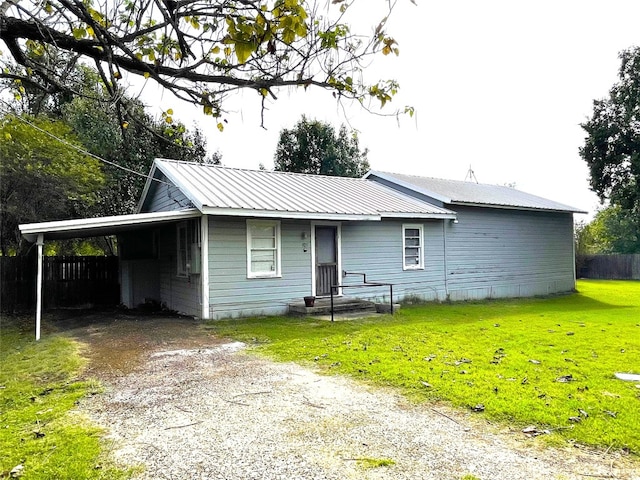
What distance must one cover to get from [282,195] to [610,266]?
2444 centimetres

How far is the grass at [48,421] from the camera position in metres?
3.24

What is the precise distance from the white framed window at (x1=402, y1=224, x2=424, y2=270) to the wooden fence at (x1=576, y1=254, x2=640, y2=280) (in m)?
19.2

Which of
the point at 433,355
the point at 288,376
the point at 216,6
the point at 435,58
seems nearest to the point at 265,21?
the point at 216,6

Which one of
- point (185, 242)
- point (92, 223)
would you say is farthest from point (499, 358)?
point (185, 242)

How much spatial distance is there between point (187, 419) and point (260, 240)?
7.59m

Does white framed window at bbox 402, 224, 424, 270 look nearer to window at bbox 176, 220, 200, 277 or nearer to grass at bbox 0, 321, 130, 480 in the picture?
window at bbox 176, 220, 200, 277

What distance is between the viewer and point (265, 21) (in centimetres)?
302

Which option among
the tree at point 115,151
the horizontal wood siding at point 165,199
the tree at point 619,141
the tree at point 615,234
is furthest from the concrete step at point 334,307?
the tree at point 615,234

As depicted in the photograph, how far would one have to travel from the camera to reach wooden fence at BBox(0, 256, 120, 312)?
1302cm

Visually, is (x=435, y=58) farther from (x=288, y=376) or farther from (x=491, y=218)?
(x=491, y=218)

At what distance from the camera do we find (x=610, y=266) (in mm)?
28172

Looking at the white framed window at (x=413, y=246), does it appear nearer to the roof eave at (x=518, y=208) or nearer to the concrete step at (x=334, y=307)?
the roof eave at (x=518, y=208)

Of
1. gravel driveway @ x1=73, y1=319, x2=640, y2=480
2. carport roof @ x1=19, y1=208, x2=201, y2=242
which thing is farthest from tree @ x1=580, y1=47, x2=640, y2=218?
gravel driveway @ x1=73, y1=319, x2=640, y2=480

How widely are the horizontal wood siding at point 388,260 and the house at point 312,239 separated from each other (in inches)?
1.5
